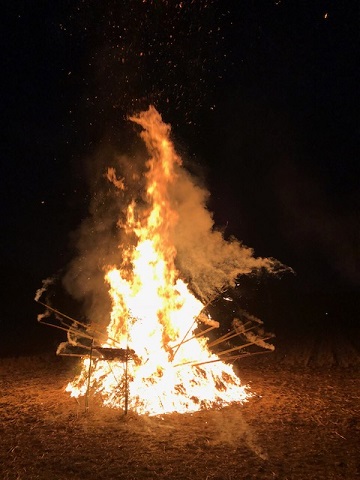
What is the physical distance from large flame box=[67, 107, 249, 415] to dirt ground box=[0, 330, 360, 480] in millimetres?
740

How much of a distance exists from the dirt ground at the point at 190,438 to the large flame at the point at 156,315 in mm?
740

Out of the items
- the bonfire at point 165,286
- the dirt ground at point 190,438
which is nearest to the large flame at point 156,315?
the bonfire at point 165,286

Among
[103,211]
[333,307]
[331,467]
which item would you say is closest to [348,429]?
[331,467]

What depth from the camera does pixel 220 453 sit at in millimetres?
5430

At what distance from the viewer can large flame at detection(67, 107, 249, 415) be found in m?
8.17

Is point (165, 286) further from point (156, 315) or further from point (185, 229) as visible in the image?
point (185, 229)

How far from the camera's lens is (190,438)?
6023mm

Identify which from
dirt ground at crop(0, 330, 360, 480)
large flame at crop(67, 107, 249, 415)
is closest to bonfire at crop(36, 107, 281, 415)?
large flame at crop(67, 107, 249, 415)

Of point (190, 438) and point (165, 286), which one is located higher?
point (165, 286)

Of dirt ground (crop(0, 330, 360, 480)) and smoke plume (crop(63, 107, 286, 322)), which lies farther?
smoke plume (crop(63, 107, 286, 322))

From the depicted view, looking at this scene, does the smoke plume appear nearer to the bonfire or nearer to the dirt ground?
the bonfire

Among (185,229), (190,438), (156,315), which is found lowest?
(190,438)

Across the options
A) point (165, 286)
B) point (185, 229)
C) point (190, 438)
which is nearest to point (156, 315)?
point (165, 286)

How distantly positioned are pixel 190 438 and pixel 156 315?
330cm
